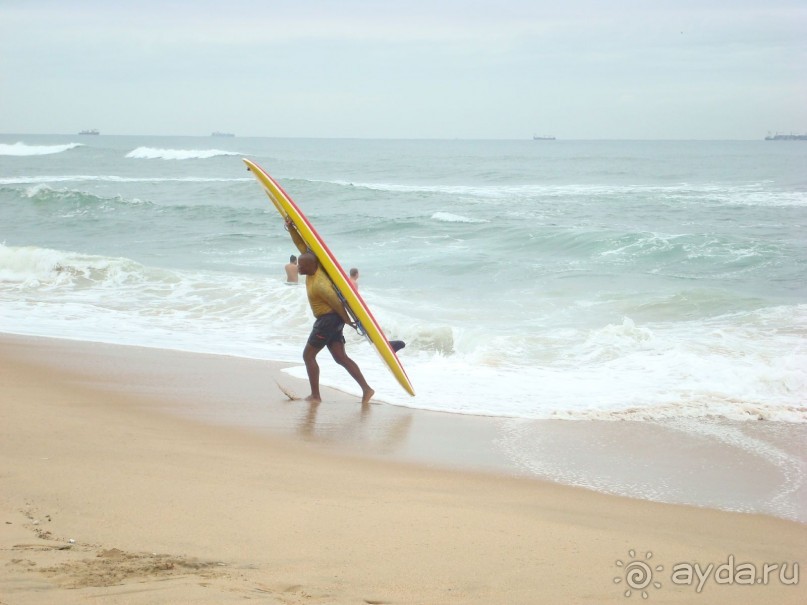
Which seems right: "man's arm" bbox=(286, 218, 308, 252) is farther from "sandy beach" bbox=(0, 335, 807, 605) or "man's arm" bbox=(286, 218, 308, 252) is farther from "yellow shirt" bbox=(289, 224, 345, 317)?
"sandy beach" bbox=(0, 335, 807, 605)

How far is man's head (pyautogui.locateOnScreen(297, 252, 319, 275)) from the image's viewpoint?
6863 mm

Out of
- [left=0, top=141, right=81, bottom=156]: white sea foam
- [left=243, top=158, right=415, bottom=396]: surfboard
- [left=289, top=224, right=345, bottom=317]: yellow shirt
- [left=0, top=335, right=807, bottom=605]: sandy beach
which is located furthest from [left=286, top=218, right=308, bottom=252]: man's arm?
[left=0, top=141, right=81, bottom=156]: white sea foam

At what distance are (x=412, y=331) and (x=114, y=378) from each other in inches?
136

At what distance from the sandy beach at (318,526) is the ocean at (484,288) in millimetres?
1899

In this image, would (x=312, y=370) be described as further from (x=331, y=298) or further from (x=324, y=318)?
(x=331, y=298)

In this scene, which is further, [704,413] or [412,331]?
[412,331]

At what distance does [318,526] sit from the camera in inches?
150

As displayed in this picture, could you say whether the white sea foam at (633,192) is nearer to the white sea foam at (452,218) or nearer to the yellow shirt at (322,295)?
the white sea foam at (452,218)

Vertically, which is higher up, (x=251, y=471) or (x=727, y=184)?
(x=727, y=184)

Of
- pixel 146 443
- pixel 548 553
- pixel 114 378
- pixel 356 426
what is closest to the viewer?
pixel 548 553

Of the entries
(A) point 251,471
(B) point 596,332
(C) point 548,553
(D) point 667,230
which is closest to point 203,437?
(A) point 251,471

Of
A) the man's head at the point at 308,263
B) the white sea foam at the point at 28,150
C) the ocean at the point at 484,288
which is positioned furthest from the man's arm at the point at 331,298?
the white sea foam at the point at 28,150

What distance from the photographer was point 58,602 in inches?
110

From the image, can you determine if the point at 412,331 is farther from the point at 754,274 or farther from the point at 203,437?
the point at 754,274
